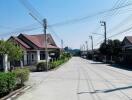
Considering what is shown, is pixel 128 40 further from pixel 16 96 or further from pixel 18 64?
pixel 16 96

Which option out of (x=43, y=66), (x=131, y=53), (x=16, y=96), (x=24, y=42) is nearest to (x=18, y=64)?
(x=24, y=42)

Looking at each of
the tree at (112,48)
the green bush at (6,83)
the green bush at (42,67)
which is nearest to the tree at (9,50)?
the green bush at (42,67)

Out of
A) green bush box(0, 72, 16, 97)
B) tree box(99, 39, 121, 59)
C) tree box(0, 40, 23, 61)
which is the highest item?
tree box(99, 39, 121, 59)

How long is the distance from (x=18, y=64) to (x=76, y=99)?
116 feet

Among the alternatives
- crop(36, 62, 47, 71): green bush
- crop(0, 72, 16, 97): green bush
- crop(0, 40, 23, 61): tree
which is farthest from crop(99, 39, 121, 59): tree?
crop(0, 72, 16, 97): green bush

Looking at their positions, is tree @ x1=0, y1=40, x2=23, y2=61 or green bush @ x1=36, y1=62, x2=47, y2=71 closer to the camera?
tree @ x1=0, y1=40, x2=23, y2=61

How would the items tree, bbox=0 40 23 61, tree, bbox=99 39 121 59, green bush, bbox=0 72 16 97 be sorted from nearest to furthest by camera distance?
green bush, bbox=0 72 16 97 → tree, bbox=0 40 23 61 → tree, bbox=99 39 121 59

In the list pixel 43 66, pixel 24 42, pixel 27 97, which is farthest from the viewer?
pixel 24 42

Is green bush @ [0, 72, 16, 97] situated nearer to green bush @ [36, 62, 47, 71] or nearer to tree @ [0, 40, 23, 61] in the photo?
tree @ [0, 40, 23, 61]

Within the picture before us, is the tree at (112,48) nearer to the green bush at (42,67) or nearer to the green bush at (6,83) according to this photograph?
the green bush at (42,67)

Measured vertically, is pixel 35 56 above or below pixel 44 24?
below

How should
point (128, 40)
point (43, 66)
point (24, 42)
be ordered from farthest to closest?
1. point (128, 40)
2. point (24, 42)
3. point (43, 66)

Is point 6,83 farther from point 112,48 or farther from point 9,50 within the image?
point 112,48

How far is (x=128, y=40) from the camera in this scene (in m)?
60.9
